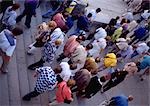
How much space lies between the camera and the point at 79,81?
1030 cm

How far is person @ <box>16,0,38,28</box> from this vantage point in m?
11.4

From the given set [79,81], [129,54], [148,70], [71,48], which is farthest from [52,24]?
[148,70]

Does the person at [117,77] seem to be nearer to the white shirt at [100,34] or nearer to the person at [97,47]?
the person at [97,47]

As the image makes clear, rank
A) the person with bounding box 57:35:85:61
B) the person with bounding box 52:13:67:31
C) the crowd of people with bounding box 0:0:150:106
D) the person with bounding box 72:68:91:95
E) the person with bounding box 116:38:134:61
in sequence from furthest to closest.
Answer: the person with bounding box 116:38:134:61, the person with bounding box 52:13:67:31, the person with bounding box 57:35:85:61, the person with bounding box 72:68:91:95, the crowd of people with bounding box 0:0:150:106

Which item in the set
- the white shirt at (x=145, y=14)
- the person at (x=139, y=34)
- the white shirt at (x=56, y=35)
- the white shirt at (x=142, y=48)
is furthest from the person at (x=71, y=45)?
the white shirt at (x=145, y=14)

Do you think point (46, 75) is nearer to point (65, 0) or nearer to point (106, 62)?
point (106, 62)

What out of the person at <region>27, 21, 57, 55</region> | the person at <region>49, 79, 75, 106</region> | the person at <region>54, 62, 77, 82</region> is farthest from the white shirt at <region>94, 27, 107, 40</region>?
the person at <region>49, 79, 75, 106</region>

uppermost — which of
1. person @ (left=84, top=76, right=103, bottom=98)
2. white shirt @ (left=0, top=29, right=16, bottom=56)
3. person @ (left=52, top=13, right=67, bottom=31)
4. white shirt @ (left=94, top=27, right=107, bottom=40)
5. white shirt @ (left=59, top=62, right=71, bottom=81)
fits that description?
person @ (left=52, top=13, right=67, bottom=31)

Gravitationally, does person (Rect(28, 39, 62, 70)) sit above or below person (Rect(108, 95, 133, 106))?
above

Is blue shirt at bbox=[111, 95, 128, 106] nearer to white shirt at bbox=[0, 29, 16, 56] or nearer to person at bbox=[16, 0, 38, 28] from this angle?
white shirt at bbox=[0, 29, 16, 56]

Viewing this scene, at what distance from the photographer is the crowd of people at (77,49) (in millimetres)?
9516

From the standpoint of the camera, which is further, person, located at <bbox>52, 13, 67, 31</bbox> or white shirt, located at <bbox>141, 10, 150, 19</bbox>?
white shirt, located at <bbox>141, 10, 150, 19</bbox>

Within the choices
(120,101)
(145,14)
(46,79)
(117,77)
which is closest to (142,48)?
(117,77)

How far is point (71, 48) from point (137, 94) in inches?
161
